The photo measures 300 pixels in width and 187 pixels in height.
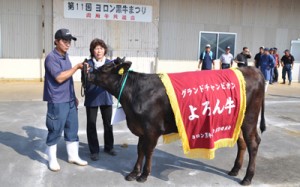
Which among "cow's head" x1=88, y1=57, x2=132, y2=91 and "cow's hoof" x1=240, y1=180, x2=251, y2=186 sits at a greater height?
"cow's head" x1=88, y1=57, x2=132, y2=91

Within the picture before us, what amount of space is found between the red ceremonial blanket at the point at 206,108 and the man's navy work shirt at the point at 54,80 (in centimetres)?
131

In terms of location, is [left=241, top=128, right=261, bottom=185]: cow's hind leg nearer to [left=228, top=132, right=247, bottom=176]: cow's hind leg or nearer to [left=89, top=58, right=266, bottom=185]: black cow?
[left=89, top=58, right=266, bottom=185]: black cow

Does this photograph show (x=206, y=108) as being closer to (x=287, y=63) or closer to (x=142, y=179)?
(x=142, y=179)

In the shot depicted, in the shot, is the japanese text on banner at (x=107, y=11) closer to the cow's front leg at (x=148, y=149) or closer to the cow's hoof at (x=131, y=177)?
the cow's hoof at (x=131, y=177)

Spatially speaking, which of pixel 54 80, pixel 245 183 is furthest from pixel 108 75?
pixel 245 183

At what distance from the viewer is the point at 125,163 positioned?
501 centimetres

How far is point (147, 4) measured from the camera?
14.6 metres

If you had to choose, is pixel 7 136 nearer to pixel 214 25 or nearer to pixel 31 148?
pixel 31 148

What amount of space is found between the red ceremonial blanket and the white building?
10500mm

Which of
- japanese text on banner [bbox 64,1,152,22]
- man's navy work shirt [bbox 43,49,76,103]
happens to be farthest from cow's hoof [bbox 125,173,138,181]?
japanese text on banner [bbox 64,1,152,22]

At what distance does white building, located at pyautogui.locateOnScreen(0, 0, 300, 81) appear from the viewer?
13.5 m

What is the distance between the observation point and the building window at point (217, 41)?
15664 millimetres

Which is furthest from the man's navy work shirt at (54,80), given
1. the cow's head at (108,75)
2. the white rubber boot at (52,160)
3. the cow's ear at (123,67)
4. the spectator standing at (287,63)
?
the spectator standing at (287,63)

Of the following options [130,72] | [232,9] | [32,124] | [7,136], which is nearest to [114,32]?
[232,9]
